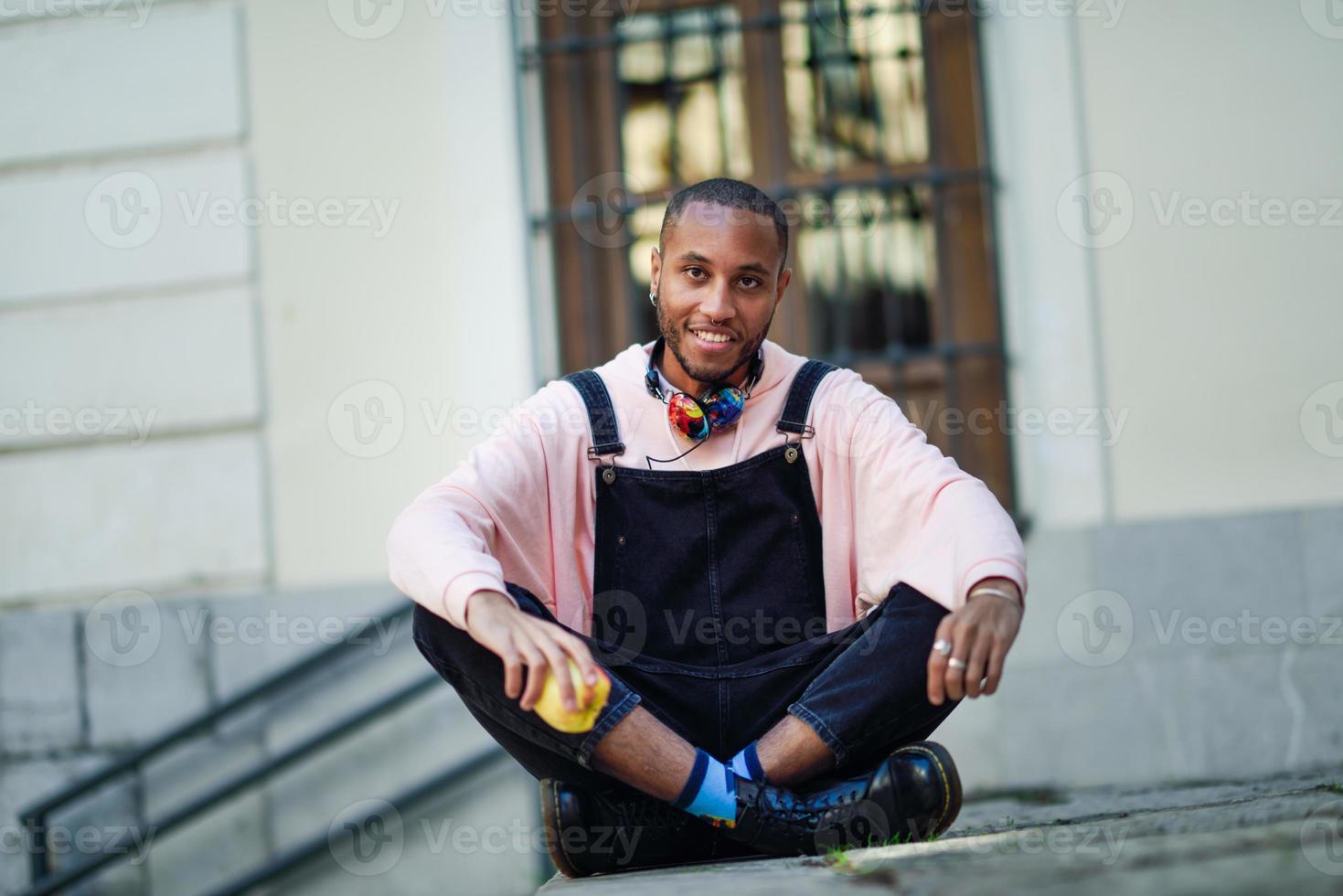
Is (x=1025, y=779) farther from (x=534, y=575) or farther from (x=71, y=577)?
(x=71, y=577)

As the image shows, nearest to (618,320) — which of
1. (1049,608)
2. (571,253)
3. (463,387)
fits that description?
(571,253)

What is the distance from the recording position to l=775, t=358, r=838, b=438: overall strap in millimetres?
2896

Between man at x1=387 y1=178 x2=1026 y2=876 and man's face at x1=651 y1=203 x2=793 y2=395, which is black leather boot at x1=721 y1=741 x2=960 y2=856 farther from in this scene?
man's face at x1=651 y1=203 x2=793 y2=395

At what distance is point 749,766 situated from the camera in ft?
8.21

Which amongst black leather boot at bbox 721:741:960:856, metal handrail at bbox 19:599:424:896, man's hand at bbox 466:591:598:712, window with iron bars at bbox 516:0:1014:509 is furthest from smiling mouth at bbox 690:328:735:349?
metal handrail at bbox 19:599:424:896

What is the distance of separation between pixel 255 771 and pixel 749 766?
2825 millimetres

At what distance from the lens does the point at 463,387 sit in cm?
491

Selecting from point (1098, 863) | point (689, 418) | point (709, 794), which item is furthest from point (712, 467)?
point (1098, 863)

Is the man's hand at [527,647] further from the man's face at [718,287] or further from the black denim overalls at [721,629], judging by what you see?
the man's face at [718,287]

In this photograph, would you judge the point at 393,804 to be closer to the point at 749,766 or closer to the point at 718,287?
the point at 749,766

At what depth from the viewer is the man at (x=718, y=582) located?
2410 mm

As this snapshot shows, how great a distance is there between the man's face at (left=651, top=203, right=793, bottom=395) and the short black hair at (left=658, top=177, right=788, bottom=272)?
0.05 feet

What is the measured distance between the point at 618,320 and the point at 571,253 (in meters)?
0.32

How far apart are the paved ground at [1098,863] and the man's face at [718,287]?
43.5 inches
